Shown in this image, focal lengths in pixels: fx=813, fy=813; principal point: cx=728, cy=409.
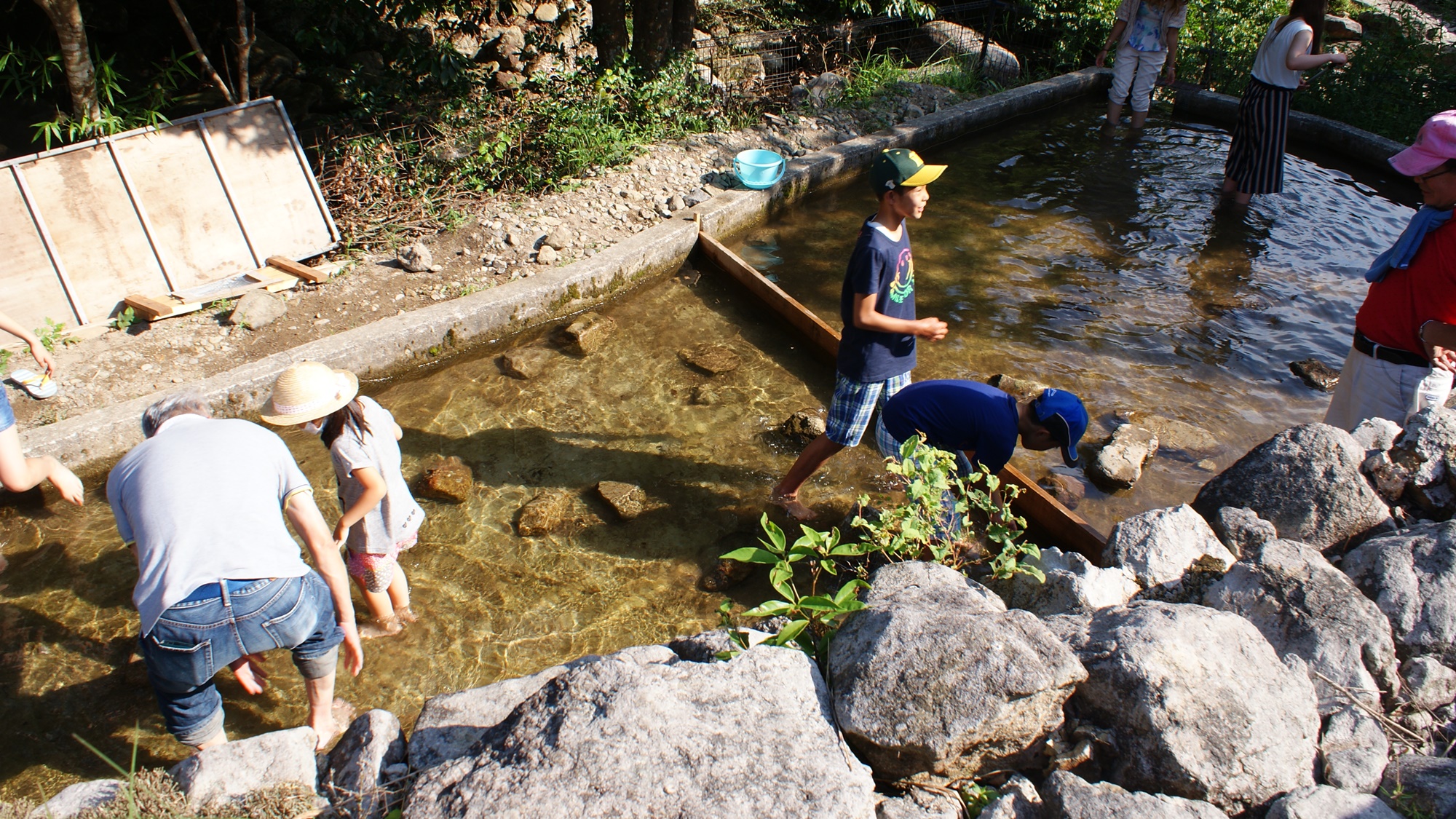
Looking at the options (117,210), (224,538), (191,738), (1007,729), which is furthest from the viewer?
(117,210)

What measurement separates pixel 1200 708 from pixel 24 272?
6791 millimetres

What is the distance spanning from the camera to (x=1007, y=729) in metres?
2.25

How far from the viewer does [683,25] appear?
927cm

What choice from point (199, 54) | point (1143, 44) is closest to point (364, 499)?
point (199, 54)

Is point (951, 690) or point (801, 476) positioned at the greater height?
point (951, 690)

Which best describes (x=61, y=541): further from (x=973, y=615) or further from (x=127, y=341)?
(x=973, y=615)

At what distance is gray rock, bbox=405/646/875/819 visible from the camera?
188cm

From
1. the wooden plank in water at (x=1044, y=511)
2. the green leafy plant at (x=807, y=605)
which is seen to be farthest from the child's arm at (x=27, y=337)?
the wooden plank in water at (x=1044, y=511)

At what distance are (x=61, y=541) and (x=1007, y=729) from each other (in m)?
4.64

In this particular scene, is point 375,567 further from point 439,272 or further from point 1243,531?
point 1243,531

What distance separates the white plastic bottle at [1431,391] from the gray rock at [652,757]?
130 inches

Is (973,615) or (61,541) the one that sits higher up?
(973,615)

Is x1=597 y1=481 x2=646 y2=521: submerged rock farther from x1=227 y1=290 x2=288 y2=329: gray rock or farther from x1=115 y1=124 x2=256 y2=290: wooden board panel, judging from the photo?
x1=115 y1=124 x2=256 y2=290: wooden board panel

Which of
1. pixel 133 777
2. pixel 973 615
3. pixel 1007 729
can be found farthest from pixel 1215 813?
pixel 133 777
